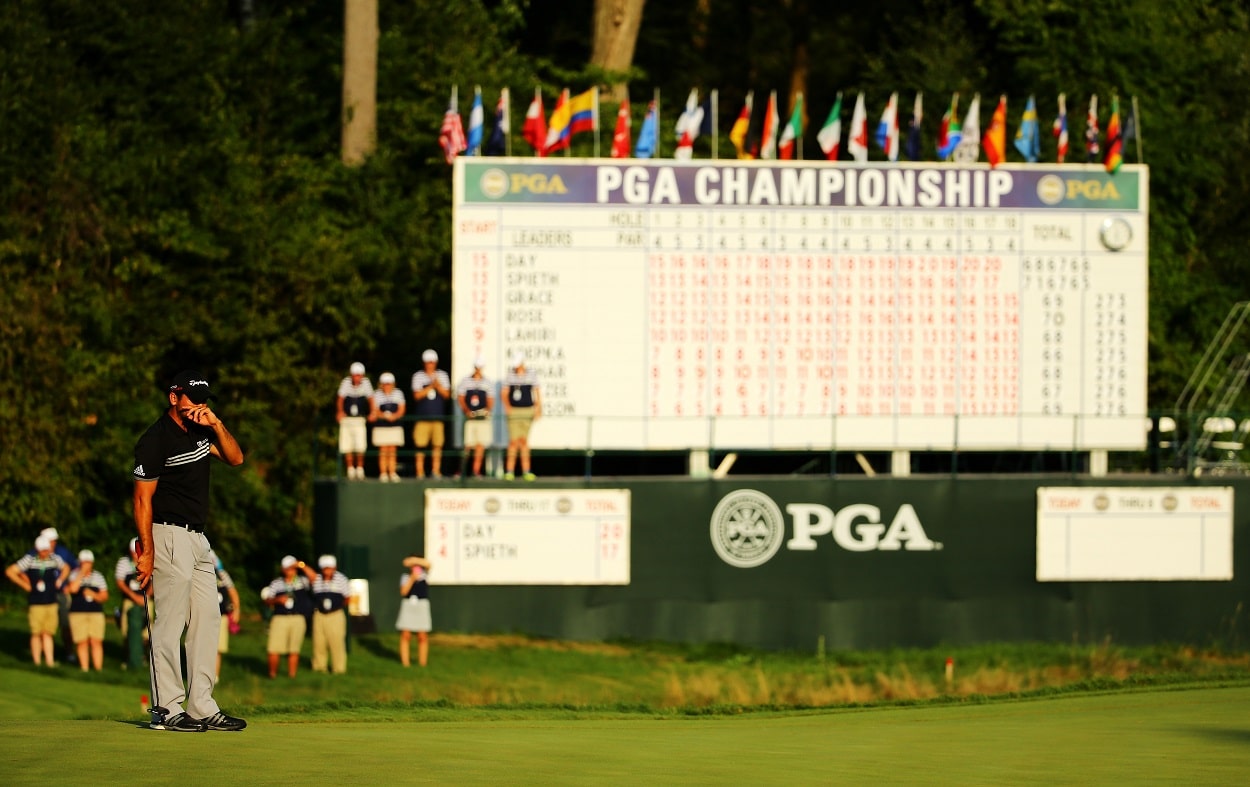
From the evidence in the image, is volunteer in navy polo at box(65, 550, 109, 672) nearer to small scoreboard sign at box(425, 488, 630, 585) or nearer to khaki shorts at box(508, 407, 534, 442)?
small scoreboard sign at box(425, 488, 630, 585)

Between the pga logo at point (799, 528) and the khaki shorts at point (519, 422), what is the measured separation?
2.84 meters

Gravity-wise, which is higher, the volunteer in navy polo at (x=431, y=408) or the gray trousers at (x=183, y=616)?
the volunteer in navy polo at (x=431, y=408)

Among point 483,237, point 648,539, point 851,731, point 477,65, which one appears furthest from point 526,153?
point 851,731

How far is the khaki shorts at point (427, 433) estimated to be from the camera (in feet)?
84.1

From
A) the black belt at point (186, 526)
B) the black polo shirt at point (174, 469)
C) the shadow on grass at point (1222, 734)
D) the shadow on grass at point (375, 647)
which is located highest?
the black polo shirt at point (174, 469)

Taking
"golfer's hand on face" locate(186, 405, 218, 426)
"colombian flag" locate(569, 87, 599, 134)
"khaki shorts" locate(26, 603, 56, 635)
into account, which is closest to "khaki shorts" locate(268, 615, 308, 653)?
"khaki shorts" locate(26, 603, 56, 635)

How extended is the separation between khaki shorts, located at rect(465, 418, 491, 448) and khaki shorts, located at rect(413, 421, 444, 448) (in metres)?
0.43

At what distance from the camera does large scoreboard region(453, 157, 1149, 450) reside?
25.7m

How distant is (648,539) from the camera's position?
2580 centimetres

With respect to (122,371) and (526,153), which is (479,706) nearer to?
(122,371)

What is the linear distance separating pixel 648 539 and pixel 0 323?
33.3 ft

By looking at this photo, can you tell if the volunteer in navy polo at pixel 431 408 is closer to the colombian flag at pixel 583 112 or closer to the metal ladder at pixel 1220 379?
the colombian flag at pixel 583 112

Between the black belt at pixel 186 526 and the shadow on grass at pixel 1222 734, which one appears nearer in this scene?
the black belt at pixel 186 526

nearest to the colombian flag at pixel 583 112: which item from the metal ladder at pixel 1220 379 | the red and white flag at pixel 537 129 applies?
the red and white flag at pixel 537 129
